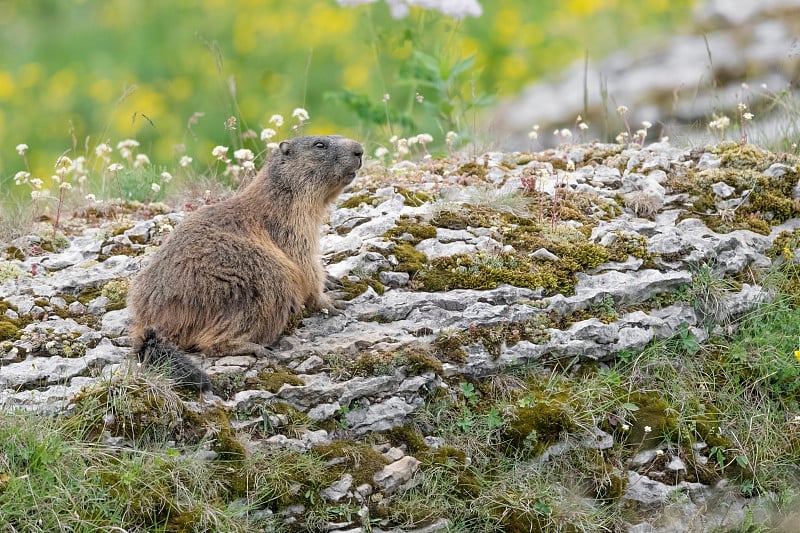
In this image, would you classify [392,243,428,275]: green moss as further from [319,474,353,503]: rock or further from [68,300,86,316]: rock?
[68,300,86,316]: rock

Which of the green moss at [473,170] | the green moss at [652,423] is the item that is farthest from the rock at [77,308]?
the green moss at [652,423]

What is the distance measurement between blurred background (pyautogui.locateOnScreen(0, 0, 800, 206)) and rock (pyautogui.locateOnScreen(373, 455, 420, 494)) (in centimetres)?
610

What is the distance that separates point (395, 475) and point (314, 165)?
8.49 feet

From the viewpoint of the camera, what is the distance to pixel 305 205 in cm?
683

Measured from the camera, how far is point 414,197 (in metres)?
7.80

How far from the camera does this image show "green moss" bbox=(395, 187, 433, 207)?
7758 millimetres

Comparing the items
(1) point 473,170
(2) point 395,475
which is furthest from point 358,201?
(2) point 395,475

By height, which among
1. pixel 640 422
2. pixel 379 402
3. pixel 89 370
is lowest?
pixel 640 422

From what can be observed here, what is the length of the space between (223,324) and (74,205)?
344 centimetres

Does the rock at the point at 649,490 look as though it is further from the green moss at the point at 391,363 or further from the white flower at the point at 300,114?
the white flower at the point at 300,114

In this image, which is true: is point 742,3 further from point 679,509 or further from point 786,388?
point 679,509

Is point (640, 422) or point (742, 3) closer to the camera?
point (640, 422)

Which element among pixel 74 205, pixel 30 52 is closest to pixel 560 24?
pixel 30 52

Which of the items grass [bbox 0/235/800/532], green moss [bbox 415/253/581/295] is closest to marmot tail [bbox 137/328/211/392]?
grass [bbox 0/235/800/532]
